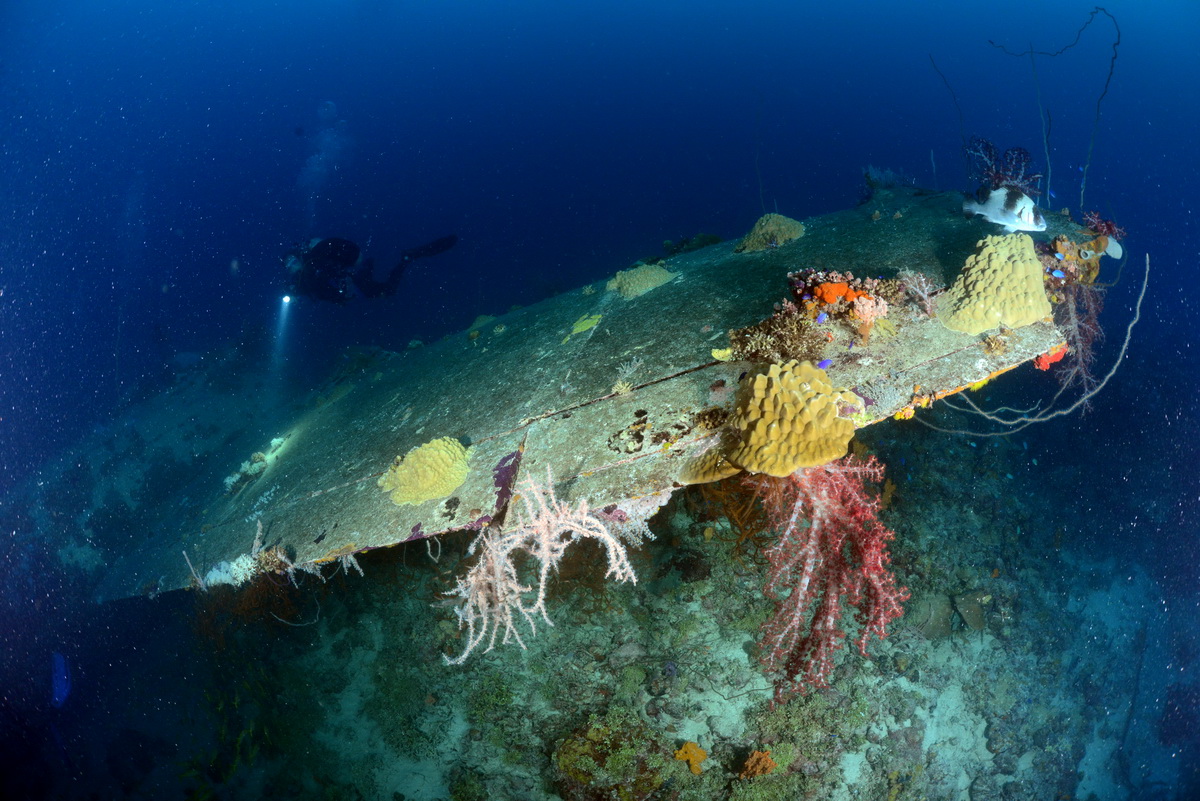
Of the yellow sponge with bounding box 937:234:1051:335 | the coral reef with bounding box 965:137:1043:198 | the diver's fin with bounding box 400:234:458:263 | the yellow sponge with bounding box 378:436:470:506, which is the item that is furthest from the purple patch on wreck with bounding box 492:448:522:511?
the diver's fin with bounding box 400:234:458:263

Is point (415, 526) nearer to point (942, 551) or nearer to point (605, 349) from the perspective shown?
point (605, 349)

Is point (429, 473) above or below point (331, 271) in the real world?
below

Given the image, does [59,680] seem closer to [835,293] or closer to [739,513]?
[739,513]

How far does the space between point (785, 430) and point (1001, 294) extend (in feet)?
8.18

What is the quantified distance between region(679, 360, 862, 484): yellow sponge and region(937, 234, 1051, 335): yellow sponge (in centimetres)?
174

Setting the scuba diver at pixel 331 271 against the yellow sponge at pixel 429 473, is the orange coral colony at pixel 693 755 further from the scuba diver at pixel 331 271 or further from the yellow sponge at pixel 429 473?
the scuba diver at pixel 331 271

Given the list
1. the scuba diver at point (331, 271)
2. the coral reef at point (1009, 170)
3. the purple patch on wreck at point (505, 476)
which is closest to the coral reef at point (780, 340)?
the purple patch on wreck at point (505, 476)

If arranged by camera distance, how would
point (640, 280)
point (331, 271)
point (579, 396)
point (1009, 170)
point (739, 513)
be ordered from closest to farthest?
point (739, 513) < point (579, 396) < point (1009, 170) < point (640, 280) < point (331, 271)

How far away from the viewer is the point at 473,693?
20.0 feet

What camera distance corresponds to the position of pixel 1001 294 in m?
4.08

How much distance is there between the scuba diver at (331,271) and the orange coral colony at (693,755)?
1622 cm

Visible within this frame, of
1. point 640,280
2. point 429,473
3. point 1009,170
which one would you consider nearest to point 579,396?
point 429,473

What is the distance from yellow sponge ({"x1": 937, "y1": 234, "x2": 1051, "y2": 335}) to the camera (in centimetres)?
405

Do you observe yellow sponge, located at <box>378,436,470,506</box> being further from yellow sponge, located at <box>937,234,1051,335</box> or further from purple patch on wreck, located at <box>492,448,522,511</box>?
yellow sponge, located at <box>937,234,1051,335</box>
